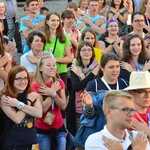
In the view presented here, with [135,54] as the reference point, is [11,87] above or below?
below

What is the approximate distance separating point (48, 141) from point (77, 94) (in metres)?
0.88

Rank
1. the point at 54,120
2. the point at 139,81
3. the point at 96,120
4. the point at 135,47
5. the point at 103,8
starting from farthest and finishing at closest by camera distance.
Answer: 1. the point at 103,8
2. the point at 135,47
3. the point at 54,120
4. the point at 96,120
5. the point at 139,81

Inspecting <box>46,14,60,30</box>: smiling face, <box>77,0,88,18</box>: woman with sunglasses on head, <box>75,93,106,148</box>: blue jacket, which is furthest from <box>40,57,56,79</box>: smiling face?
<box>77,0,88,18</box>: woman with sunglasses on head

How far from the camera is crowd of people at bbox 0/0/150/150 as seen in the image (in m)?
4.29

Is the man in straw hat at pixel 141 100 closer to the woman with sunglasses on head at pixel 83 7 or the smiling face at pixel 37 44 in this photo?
the smiling face at pixel 37 44

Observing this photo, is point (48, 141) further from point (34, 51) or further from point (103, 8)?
point (103, 8)

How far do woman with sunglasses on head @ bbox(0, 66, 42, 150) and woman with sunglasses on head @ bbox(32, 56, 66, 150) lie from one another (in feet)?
1.50

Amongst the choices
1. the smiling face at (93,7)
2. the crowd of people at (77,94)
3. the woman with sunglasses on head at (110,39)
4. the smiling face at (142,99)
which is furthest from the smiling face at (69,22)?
the smiling face at (142,99)

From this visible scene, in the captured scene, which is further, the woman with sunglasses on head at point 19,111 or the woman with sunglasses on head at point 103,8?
the woman with sunglasses on head at point 103,8

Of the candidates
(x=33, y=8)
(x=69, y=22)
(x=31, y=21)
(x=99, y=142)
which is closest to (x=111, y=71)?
(x=99, y=142)

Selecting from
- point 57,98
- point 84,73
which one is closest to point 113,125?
point 57,98

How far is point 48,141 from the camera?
6770 millimetres

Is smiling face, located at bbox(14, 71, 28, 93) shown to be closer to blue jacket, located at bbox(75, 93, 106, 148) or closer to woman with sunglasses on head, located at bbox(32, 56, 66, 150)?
woman with sunglasses on head, located at bbox(32, 56, 66, 150)

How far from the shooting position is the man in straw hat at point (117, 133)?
416 centimetres
